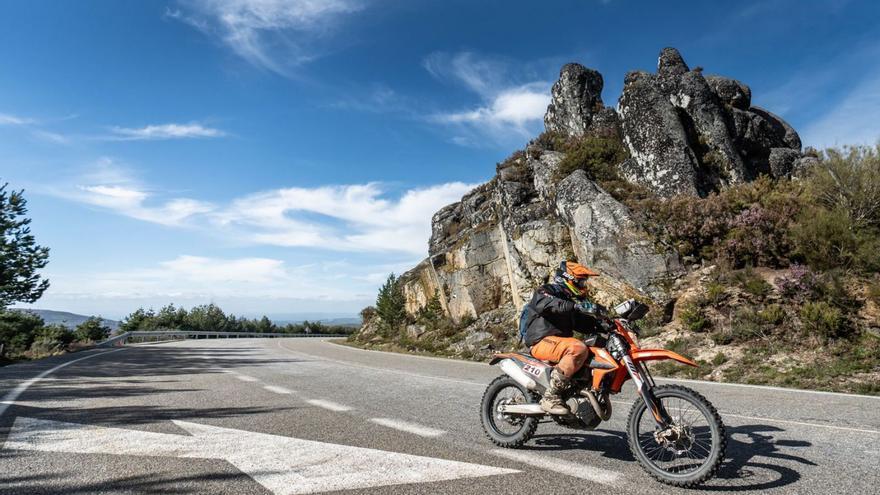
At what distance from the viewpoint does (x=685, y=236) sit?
17.8 m

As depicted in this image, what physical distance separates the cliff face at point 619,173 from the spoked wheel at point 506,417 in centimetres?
1298

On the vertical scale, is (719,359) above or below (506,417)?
above

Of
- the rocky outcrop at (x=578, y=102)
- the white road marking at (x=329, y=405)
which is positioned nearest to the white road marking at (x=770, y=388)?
the white road marking at (x=329, y=405)

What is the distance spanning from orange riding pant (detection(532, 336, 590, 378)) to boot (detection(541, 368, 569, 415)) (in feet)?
0.22

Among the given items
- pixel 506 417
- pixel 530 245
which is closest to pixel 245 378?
pixel 506 417

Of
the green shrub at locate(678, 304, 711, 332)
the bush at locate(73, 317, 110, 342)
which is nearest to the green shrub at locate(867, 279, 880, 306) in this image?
the green shrub at locate(678, 304, 711, 332)

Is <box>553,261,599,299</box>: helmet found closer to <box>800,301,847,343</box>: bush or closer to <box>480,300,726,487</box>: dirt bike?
<box>480,300,726,487</box>: dirt bike

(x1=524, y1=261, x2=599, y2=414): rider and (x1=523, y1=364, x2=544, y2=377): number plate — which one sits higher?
(x1=524, y1=261, x2=599, y2=414): rider

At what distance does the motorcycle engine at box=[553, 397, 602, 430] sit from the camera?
4.38 m

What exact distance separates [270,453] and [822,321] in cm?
1295

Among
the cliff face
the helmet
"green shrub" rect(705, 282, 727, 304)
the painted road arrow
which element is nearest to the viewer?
the painted road arrow

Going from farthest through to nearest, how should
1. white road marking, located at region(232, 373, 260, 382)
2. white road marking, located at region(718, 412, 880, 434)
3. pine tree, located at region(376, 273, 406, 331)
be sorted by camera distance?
1. pine tree, located at region(376, 273, 406, 331)
2. white road marking, located at region(232, 373, 260, 382)
3. white road marking, located at region(718, 412, 880, 434)

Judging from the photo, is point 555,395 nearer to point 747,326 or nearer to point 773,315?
point 747,326

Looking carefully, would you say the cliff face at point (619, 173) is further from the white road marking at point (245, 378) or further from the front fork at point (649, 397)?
the front fork at point (649, 397)
